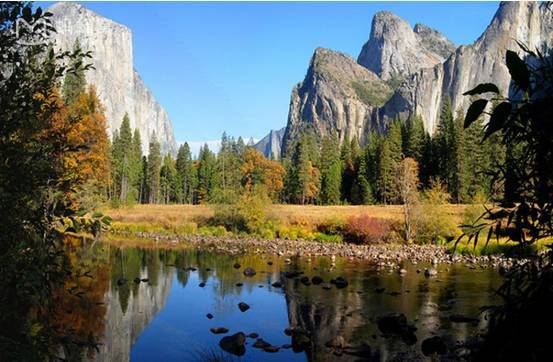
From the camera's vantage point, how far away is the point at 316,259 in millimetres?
32156

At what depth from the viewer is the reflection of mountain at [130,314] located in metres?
13.8

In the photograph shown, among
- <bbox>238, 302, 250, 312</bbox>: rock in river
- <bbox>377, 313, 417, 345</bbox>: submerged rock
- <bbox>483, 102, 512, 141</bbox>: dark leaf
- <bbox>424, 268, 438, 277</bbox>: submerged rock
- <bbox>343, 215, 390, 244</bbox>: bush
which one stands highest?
<bbox>483, 102, 512, 141</bbox>: dark leaf

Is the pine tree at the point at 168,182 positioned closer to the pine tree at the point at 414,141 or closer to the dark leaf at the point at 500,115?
the pine tree at the point at 414,141

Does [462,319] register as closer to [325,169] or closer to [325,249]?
[325,249]

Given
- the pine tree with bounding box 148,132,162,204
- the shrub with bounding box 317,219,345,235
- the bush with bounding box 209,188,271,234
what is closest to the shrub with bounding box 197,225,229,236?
the bush with bounding box 209,188,271,234

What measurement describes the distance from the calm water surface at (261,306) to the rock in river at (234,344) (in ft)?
0.73

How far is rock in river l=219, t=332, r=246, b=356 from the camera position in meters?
13.4

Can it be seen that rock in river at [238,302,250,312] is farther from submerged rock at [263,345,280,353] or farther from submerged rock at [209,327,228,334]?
submerged rock at [263,345,280,353]

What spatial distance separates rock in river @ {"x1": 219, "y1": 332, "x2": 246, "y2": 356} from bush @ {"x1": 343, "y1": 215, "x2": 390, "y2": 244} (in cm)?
2861

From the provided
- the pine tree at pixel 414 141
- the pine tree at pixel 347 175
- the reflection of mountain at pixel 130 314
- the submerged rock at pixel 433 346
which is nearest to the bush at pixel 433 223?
the reflection of mountain at pixel 130 314

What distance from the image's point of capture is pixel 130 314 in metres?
17.8

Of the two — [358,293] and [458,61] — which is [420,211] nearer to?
[358,293]

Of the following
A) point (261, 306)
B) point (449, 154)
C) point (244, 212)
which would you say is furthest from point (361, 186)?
point (261, 306)

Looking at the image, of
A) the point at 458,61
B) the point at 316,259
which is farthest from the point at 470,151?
the point at 458,61
